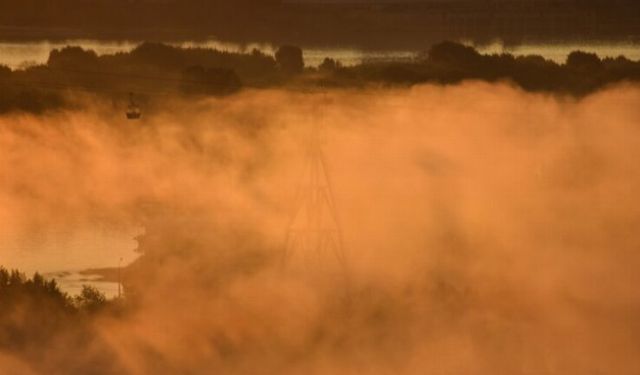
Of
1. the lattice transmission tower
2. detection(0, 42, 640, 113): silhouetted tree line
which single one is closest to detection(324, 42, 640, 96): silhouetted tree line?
detection(0, 42, 640, 113): silhouetted tree line

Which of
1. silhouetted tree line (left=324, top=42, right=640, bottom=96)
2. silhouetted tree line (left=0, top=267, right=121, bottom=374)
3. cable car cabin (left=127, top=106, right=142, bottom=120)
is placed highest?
silhouetted tree line (left=324, top=42, right=640, bottom=96)

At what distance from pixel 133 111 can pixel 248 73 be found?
56 centimetres

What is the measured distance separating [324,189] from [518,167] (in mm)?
876

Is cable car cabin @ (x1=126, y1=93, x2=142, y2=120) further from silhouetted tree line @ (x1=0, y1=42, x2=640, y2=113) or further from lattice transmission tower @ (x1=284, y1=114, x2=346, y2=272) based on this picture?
lattice transmission tower @ (x1=284, y1=114, x2=346, y2=272)

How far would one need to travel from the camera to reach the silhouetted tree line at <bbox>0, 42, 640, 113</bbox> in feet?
13.4

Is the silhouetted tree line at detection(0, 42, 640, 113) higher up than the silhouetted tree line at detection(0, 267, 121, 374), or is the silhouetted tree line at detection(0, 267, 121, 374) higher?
the silhouetted tree line at detection(0, 42, 640, 113)

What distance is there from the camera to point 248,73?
4109 mm

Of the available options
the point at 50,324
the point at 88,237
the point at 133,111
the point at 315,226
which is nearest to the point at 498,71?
the point at 315,226

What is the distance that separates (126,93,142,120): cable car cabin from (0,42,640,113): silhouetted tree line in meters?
0.10

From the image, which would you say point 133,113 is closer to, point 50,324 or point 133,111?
point 133,111

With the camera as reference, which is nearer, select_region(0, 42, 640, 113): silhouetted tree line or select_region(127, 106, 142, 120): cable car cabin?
select_region(127, 106, 142, 120): cable car cabin

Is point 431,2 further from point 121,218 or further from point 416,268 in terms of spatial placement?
point 121,218

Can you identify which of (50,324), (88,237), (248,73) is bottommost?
(50,324)

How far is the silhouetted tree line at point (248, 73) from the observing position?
409 centimetres
